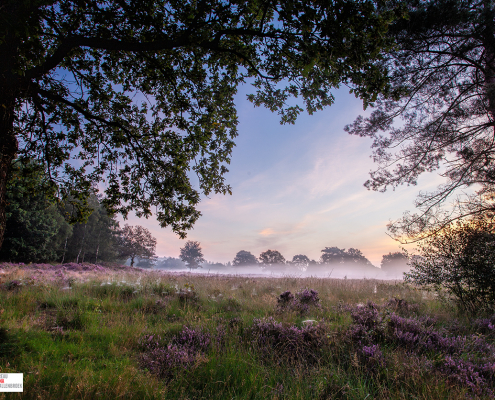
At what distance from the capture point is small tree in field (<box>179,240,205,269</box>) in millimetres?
101875

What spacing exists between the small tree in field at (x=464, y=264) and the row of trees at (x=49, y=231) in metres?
10.4

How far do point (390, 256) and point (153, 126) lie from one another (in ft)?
398

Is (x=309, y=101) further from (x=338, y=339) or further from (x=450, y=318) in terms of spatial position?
(x=450, y=318)

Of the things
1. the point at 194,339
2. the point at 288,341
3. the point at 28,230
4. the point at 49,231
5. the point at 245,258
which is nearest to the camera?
the point at 288,341

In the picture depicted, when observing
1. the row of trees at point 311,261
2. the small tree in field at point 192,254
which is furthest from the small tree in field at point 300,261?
the small tree in field at point 192,254

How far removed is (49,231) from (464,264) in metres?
38.8

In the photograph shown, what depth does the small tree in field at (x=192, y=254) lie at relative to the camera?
10188 centimetres

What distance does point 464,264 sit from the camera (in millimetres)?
6566

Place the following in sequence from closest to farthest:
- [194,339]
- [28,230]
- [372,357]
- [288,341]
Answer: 1. [372,357]
2. [288,341]
3. [194,339]
4. [28,230]

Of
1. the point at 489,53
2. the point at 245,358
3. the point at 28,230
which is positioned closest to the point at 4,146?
the point at 245,358

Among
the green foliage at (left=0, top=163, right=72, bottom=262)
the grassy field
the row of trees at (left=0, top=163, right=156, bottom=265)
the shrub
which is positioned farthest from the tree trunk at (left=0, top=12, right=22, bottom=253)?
the green foliage at (left=0, top=163, right=72, bottom=262)

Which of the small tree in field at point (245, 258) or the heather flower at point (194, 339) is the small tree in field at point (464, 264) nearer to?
the heather flower at point (194, 339)

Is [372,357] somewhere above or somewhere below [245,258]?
above

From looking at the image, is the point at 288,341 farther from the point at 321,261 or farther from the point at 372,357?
the point at 321,261
